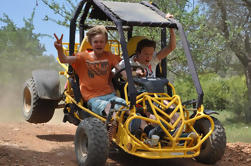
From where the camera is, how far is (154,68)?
5.61 metres

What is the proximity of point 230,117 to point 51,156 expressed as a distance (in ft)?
44.9

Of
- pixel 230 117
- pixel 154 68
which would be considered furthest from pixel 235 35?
pixel 154 68

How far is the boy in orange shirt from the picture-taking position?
17.2 feet

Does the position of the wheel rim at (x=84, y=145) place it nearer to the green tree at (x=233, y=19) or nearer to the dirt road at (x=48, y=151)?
the dirt road at (x=48, y=151)

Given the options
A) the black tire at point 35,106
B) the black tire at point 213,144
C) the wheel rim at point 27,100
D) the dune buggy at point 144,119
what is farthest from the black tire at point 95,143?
the wheel rim at point 27,100

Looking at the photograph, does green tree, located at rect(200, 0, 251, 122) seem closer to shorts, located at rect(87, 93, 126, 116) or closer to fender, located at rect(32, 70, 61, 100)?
fender, located at rect(32, 70, 61, 100)

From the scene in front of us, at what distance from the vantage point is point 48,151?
5.64m

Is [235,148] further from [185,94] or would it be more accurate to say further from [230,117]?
[185,94]

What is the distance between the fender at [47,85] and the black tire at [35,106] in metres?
0.15

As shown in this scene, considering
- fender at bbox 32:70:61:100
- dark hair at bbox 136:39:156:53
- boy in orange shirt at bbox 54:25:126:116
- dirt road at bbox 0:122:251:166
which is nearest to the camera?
dirt road at bbox 0:122:251:166

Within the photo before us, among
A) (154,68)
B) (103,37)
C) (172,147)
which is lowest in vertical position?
(172,147)

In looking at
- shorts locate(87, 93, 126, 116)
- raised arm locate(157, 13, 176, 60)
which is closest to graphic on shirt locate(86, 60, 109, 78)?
shorts locate(87, 93, 126, 116)

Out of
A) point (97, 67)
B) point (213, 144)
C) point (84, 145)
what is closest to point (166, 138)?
point (213, 144)

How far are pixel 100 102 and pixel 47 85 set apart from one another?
168 centimetres
